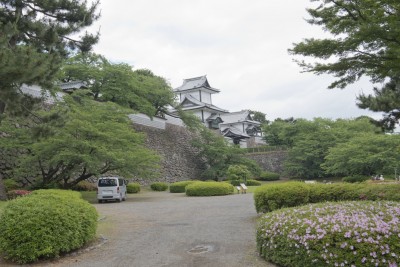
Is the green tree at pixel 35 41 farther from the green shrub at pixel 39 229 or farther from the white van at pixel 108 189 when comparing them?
the white van at pixel 108 189

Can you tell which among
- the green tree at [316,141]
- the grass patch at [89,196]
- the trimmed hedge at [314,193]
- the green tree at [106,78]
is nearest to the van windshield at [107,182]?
the grass patch at [89,196]

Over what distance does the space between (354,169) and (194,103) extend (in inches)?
865

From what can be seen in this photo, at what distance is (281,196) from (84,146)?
10.8 meters

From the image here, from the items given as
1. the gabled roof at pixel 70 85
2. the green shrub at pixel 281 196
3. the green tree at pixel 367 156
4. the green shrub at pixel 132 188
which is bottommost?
the green shrub at pixel 281 196

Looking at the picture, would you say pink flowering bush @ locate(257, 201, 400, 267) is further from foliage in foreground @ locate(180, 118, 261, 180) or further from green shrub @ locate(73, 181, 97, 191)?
foliage in foreground @ locate(180, 118, 261, 180)

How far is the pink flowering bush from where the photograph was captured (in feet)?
16.2

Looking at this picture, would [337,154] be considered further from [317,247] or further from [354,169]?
[317,247]

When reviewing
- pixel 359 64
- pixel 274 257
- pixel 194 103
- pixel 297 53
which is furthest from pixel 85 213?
pixel 194 103

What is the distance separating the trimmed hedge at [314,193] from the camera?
8508 mm

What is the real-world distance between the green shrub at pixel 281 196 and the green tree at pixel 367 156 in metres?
22.7

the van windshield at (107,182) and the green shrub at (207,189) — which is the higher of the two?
the van windshield at (107,182)

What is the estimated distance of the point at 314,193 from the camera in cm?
968

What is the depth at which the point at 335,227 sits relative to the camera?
210 inches

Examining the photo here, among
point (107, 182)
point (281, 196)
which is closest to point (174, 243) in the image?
point (281, 196)
